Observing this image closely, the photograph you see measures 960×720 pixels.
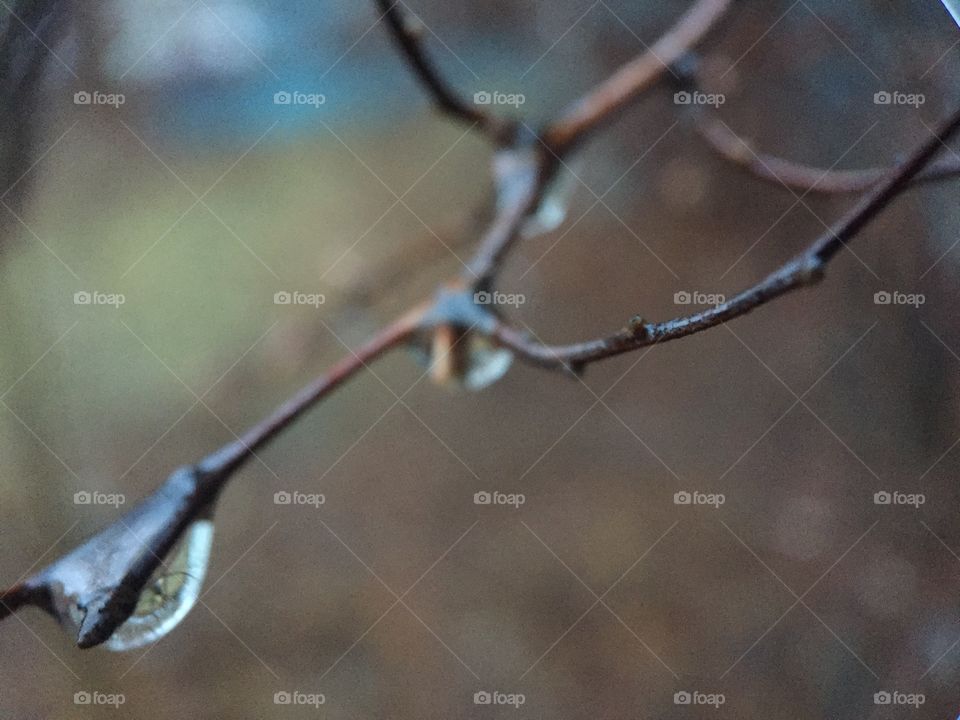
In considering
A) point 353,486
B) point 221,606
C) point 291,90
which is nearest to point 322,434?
point 353,486
